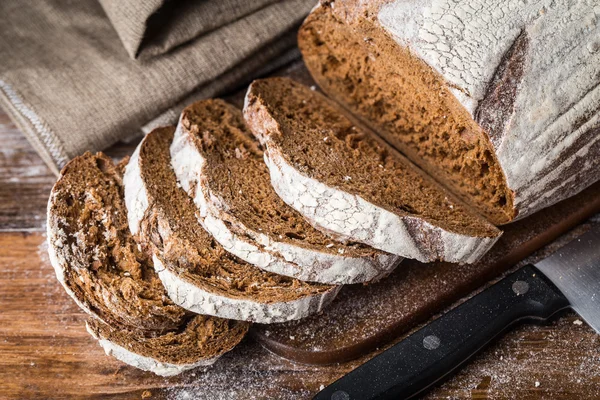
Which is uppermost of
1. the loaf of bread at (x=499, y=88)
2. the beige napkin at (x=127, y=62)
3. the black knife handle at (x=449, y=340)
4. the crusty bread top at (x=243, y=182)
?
the loaf of bread at (x=499, y=88)

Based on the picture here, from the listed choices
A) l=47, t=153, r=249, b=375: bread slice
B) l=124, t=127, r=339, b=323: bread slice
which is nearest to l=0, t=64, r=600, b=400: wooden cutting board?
l=47, t=153, r=249, b=375: bread slice

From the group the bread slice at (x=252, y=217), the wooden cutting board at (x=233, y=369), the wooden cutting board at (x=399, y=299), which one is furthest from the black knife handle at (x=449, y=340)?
the bread slice at (x=252, y=217)

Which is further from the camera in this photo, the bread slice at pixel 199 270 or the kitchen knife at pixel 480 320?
the bread slice at pixel 199 270

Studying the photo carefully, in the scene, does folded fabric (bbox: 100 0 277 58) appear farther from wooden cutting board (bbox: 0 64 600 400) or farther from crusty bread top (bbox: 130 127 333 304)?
wooden cutting board (bbox: 0 64 600 400)

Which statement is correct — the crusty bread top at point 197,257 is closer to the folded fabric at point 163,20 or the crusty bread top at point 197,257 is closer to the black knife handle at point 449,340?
the black knife handle at point 449,340

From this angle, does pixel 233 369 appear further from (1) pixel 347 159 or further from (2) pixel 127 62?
(2) pixel 127 62

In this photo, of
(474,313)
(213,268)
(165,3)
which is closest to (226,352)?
(213,268)

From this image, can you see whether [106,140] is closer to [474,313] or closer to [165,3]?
[165,3]
